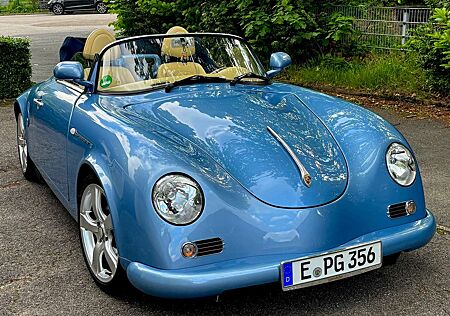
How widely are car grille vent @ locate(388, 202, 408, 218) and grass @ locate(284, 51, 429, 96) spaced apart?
5.75 metres

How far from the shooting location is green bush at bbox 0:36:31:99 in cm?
967

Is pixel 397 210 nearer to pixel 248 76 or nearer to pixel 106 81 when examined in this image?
pixel 248 76

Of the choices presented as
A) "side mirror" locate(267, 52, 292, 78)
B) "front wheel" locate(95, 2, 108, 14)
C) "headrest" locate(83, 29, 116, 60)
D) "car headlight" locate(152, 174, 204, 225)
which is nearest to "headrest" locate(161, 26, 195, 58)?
"side mirror" locate(267, 52, 292, 78)

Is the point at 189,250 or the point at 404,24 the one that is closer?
the point at 189,250

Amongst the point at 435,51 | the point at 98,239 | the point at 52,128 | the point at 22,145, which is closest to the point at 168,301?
the point at 98,239

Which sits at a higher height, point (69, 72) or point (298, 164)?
point (69, 72)

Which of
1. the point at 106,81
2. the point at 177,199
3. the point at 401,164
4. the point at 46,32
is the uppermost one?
the point at 106,81

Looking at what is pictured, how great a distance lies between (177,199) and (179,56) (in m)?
1.73

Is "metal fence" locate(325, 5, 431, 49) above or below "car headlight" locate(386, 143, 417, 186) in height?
below

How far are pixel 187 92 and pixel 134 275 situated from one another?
1.46 m

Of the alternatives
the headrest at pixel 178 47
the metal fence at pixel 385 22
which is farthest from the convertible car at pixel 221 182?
the metal fence at pixel 385 22

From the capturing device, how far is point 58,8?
3316cm

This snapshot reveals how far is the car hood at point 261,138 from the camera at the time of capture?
10.00 ft

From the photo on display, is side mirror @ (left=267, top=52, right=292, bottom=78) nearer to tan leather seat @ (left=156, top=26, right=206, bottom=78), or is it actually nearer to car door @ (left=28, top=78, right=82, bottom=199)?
tan leather seat @ (left=156, top=26, right=206, bottom=78)
